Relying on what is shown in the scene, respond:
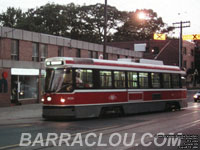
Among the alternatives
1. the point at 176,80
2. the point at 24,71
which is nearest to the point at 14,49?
the point at 24,71

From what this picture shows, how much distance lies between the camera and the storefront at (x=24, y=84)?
26.4m

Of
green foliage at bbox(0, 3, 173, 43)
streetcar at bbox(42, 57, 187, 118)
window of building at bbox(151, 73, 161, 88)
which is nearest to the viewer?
streetcar at bbox(42, 57, 187, 118)

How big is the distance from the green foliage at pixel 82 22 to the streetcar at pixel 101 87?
43646mm

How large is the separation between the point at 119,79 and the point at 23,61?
11658 mm

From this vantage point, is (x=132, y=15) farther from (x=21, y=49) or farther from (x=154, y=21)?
(x=21, y=49)

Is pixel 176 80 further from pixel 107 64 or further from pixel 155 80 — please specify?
pixel 107 64

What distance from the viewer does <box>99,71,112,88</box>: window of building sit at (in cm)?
1722

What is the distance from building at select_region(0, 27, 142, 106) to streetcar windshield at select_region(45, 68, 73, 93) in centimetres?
820

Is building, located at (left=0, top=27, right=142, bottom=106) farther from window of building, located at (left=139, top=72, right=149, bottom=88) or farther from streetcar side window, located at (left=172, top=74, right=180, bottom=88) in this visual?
streetcar side window, located at (left=172, top=74, right=180, bottom=88)

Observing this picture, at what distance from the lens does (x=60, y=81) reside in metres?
16.0

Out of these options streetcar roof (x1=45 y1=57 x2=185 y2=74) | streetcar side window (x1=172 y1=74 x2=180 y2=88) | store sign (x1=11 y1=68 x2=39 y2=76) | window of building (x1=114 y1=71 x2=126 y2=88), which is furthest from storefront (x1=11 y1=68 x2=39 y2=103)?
streetcar side window (x1=172 y1=74 x2=180 y2=88)

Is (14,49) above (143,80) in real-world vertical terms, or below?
above

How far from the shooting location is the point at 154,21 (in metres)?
80.9

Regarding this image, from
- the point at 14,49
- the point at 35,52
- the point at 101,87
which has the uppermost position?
the point at 14,49
